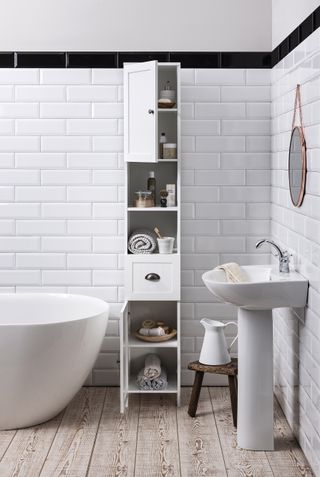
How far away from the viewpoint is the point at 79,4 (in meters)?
5.00

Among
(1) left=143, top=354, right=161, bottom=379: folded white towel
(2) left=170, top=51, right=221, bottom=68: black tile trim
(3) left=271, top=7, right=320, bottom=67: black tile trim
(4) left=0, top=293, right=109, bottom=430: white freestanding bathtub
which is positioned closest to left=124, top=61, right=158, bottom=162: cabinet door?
(2) left=170, top=51, right=221, bottom=68: black tile trim

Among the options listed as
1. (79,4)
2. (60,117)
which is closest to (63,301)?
(60,117)

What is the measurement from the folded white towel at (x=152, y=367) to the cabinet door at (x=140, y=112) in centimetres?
137

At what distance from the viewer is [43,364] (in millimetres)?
4168

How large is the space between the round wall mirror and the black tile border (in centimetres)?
102

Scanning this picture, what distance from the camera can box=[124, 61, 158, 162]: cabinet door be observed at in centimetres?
460

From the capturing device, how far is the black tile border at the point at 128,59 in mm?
5027

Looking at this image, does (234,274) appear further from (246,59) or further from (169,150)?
(246,59)

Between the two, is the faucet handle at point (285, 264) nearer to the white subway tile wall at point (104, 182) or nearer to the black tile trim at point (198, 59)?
the white subway tile wall at point (104, 182)

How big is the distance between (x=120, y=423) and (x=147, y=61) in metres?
2.40

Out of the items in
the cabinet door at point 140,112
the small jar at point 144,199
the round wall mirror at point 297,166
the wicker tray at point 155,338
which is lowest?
the wicker tray at point 155,338

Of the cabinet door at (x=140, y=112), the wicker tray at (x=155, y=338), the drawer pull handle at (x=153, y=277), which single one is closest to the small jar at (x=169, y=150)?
the cabinet door at (x=140, y=112)

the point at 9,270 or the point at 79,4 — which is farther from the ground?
the point at 79,4

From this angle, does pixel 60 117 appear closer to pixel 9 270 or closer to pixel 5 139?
pixel 5 139
